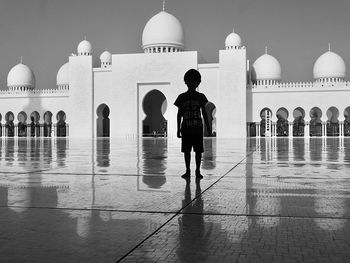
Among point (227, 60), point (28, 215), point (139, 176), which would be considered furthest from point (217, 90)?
point (28, 215)

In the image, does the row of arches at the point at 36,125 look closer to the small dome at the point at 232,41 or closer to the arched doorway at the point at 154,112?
the arched doorway at the point at 154,112

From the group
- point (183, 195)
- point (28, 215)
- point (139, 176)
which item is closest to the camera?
point (28, 215)

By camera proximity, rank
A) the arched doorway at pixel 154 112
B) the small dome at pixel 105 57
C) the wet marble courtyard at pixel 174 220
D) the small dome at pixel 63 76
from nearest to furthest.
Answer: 1. the wet marble courtyard at pixel 174 220
2. the arched doorway at pixel 154 112
3. the small dome at pixel 105 57
4. the small dome at pixel 63 76

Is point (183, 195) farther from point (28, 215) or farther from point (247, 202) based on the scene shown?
point (28, 215)

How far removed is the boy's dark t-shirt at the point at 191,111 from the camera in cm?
491

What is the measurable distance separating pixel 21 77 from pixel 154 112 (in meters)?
13.1

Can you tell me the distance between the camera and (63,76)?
44.3 m

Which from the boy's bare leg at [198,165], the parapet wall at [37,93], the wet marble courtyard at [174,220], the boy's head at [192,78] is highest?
the parapet wall at [37,93]

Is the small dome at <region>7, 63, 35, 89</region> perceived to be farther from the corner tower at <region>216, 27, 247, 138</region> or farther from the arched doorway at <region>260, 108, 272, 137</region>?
the arched doorway at <region>260, 108, 272, 137</region>

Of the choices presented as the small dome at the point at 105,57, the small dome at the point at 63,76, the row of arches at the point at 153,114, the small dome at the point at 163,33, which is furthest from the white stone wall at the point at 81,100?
the small dome at the point at 63,76

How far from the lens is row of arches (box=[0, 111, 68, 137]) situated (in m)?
38.9

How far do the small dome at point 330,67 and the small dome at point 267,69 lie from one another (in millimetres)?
3131

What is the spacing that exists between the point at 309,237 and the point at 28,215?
1.54 meters

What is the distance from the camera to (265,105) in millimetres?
35125
